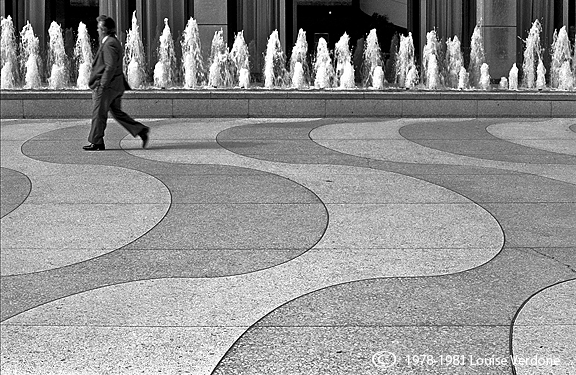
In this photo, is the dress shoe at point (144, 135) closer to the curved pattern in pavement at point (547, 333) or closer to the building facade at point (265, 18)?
the curved pattern in pavement at point (547, 333)

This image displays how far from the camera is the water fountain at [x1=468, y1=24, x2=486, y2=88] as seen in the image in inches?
819

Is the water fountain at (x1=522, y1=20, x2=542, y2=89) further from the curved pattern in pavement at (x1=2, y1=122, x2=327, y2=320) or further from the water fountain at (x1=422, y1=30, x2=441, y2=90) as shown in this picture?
the curved pattern in pavement at (x1=2, y1=122, x2=327, y2=320)

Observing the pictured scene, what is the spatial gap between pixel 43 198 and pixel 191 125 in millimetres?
5640

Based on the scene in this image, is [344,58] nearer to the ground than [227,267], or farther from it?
farther from it

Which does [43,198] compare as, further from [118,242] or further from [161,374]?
[161,374]

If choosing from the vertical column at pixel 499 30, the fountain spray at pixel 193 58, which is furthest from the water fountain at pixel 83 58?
the vertical column at pixel 499 30

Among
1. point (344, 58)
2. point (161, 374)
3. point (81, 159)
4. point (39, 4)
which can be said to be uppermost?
point (39, 4)

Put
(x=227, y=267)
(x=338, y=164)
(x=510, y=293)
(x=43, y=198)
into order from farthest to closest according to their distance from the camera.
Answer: (x=338, y=164) < (x=43, y=198) < (x=227, y=267) < (x=510, y=293)

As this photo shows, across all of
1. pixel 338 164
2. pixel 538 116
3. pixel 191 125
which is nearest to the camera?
pixel 338 164

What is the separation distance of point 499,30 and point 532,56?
293 centimetres

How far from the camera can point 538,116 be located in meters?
15.0

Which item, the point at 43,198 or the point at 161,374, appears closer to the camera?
the point at 161,374

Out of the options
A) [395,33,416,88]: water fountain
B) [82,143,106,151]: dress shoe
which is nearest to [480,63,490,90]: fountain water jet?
[395,33,416,88]: water fountain

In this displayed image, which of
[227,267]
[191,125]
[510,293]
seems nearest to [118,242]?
[227,267]
